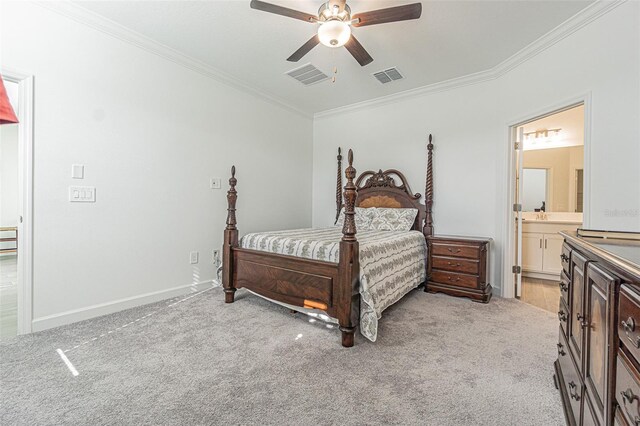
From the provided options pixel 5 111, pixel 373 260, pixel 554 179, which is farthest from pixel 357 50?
pixel 554 179

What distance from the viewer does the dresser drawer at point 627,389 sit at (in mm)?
696

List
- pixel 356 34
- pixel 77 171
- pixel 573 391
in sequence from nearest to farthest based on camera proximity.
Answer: pixel 573 391 < pixel 77 171 < pixel 356 34

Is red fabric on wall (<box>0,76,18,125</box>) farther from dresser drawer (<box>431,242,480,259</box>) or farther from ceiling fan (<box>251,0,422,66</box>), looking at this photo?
dresser drawer (<box>431,242,480,259</box>)

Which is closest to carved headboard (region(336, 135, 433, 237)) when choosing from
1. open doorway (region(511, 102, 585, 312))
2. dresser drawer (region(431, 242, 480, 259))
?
dresser drawer (region(431, 242, 480, 259))

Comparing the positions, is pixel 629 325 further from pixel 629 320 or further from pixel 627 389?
pixel 627 389

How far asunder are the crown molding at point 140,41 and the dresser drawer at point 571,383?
165 inches

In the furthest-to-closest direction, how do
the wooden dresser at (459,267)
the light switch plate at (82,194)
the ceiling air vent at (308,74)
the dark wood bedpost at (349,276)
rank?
the ceiling air vent at (308,74) → the wooden dresser at (459,267) → the light switch plate at (82,194) → the dark wood bedpost at (349,276)

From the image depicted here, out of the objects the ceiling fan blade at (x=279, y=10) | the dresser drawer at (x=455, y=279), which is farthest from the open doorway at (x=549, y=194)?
the ceiling fan blade at (x=279, y=10)

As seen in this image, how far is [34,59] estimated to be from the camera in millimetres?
2354

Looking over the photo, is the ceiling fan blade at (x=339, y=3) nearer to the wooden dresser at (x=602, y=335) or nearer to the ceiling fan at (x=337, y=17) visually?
the ceiling fan at (x=337, y=17)

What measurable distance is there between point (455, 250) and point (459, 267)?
202mm

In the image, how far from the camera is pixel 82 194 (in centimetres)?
261

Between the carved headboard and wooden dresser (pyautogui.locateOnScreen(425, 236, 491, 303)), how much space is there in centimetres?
40

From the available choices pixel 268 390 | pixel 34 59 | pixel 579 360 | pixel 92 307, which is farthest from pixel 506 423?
pixel 34 59
